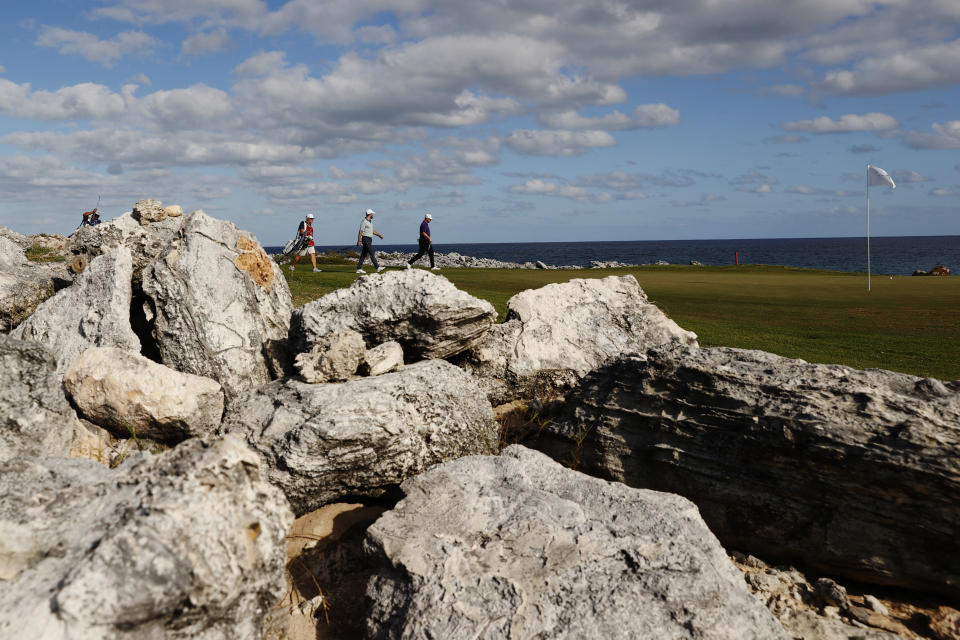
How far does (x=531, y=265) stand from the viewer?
6100 centimetres

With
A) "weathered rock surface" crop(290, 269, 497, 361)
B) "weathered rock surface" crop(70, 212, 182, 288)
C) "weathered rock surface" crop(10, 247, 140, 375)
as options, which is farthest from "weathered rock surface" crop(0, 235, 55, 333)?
"weathered rock surface" crop(290, 269, 497, 361)

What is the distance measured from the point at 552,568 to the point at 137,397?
480cm

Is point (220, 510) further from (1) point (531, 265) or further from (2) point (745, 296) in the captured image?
(1) point (531, 265)

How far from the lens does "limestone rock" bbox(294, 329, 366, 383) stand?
7.08 metres

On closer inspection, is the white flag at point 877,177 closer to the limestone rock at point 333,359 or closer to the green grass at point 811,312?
the green grass at point 811,312

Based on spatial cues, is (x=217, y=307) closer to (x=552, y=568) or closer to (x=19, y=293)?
(x=19, y=293)

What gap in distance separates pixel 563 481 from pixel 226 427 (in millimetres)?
3759

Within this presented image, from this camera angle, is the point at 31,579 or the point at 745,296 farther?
the point at 745,296

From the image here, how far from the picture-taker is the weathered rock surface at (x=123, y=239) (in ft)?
31.6

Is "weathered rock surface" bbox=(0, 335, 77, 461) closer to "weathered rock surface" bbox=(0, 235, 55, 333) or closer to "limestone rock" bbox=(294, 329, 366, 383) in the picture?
"limestone rock" bbox=(294, 329, 366, 383)

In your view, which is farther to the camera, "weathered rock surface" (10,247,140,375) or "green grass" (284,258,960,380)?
"green grass" (284,258,960,380)

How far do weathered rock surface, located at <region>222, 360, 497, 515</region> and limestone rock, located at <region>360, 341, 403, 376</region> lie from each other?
304 millimetres

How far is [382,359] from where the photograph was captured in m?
7.65

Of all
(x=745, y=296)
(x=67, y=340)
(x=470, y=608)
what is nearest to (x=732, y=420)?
(x=470, y=608)
